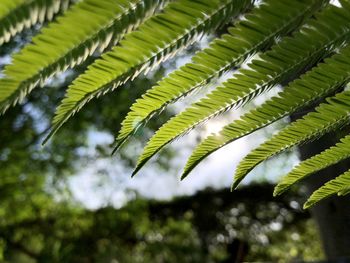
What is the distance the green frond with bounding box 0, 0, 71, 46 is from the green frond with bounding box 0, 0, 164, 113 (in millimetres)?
12

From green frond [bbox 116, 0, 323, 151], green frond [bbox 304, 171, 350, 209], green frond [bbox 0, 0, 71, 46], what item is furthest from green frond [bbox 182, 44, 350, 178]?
green frond [bbox 0, 0, 71, 46]

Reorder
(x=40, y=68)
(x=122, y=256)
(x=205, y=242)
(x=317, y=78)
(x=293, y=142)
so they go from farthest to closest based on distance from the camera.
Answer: (x=205, y=242) → (x=122, y=256) → (x=293, y=142) → (x=317, y=78) → (x=40, y=68)

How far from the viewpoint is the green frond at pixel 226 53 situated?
58 centimetres

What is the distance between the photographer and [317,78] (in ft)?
2.34

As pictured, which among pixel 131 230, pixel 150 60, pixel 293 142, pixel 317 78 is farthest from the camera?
pixel 131 230

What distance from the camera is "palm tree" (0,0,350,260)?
48cm

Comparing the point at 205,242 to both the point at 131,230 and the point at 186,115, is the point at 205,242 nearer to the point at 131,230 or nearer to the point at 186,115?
the point at 131,230

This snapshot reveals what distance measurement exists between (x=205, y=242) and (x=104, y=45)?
1006 cm

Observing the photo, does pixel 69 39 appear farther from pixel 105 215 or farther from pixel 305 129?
pixel 105 215

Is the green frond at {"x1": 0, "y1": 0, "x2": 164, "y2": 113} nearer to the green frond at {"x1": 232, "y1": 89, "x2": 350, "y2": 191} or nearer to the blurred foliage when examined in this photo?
the green frond at {"x1": 232, "y1": 89, "x2": 350, "y2": 191}

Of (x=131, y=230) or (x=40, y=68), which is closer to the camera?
(x=40, y=68)

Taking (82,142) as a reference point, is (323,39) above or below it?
above

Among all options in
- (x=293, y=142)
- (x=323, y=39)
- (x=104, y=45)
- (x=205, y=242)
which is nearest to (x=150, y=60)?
(x=104, y=45)

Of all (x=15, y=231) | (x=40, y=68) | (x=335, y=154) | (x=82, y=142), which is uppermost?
(x=40, y=68)
